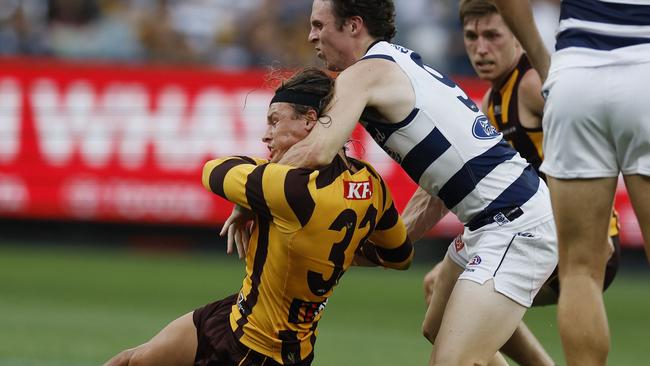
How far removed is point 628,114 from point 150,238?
11096mm

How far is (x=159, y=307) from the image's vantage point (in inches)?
424

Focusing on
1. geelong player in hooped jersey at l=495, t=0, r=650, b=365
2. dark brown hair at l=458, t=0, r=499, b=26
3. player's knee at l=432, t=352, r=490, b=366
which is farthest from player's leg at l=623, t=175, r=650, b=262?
dark brown hair at l=458, t=0, r=499, b=26

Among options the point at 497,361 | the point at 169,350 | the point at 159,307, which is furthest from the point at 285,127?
the point at 159,307

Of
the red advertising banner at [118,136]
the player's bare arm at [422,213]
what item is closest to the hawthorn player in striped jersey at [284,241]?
the player's bare arm at [422,213]

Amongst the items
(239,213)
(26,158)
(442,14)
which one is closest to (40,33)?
(26,158)

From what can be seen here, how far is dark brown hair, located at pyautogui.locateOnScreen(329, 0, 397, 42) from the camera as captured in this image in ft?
16.8

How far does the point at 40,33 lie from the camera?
1528 cm

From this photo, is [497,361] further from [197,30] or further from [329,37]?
[197,30]

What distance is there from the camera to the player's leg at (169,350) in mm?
4766

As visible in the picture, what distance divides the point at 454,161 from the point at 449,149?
0.06 m

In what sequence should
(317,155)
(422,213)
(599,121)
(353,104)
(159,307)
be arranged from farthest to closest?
(159,307), (422,213), (353,104), (317,155), (599,121)

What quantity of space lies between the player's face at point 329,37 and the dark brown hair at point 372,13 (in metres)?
0.03

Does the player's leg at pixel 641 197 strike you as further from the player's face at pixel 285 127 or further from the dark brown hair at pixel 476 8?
the dark brown hair at pixel 476 8

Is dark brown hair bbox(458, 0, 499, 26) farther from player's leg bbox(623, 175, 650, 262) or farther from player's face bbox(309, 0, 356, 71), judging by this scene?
player's leg bbox(623, 175, 650, 262)
